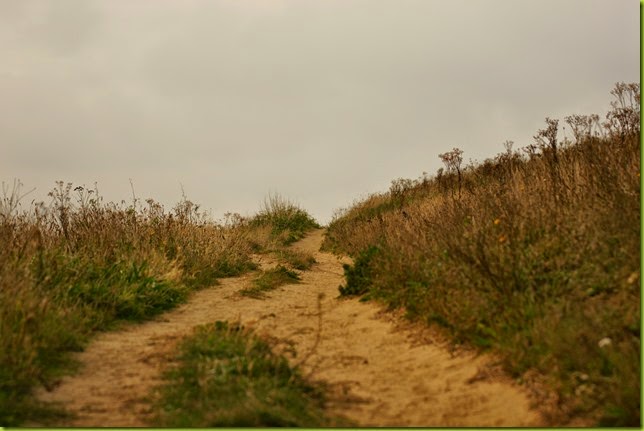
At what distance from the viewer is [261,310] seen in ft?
29.3

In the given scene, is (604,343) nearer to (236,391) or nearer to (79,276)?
(236,391)

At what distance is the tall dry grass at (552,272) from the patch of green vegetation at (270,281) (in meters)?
1.90

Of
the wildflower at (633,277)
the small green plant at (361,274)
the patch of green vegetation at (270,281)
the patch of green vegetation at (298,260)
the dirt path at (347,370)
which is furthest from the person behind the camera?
the patch of green vegetation at (298,260)

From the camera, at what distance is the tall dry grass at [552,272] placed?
467 centimetres

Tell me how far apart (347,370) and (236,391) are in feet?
4.48

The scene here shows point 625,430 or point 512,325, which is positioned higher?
point 512,325

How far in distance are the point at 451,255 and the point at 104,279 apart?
16.7 feet

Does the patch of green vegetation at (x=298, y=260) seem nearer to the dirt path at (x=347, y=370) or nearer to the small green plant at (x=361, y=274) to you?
the small green plant at (x=361, y=274)

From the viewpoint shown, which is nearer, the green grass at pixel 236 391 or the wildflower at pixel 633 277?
the green grass at pixel 236 391

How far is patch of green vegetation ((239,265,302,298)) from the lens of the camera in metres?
10.5

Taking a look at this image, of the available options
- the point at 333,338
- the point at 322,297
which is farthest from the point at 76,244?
the point at 333,338

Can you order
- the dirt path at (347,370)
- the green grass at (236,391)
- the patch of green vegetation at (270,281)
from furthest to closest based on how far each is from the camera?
the patch of green vegetation at (270,281) < the dirt path at (347,370) < the green grass at (236,391)

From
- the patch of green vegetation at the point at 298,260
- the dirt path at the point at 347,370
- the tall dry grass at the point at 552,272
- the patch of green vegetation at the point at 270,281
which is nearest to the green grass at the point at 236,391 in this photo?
the dirt path at the point at 347,370

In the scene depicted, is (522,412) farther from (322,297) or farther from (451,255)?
(322,297)
